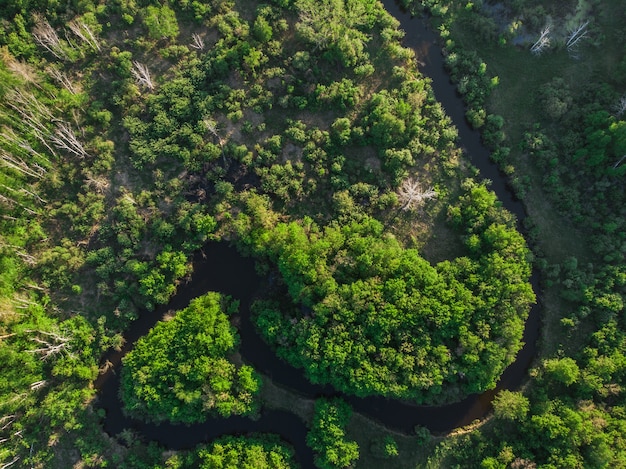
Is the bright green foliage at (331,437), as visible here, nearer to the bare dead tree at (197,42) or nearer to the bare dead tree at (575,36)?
the bare dead tree at (197,42)

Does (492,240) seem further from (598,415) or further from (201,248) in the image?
(201,248)

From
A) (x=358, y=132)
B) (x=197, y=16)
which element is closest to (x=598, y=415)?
(x=358, y=132)

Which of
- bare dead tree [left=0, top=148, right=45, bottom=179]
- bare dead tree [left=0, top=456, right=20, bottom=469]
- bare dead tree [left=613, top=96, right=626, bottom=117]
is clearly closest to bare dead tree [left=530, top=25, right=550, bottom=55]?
bare dead tree [left=613, top=96, right=626, bottom=117]

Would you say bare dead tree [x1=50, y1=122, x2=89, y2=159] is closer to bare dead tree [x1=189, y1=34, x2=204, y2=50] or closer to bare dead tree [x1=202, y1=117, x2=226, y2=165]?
bare dead tree [x1=202, y1=117, x2=226, y2=165]

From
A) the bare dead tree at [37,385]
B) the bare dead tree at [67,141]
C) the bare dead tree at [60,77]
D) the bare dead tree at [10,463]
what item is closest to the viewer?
the bare dead tree at [37,385]

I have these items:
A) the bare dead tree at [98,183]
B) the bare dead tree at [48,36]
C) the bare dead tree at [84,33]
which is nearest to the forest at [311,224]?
the bare dead tree at [98,183]

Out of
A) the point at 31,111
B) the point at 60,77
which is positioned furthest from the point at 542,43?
the point at 31,111
